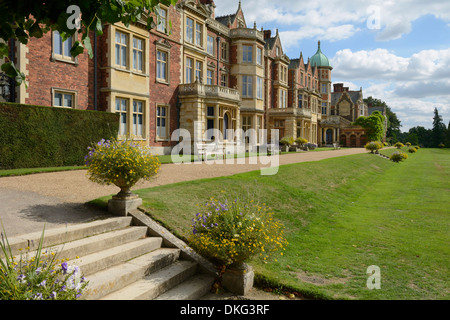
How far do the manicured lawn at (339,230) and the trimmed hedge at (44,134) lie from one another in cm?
484

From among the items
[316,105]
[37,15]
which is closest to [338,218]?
[37,15]

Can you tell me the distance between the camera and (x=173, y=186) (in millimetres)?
10312

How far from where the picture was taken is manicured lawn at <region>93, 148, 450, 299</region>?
6.19 m

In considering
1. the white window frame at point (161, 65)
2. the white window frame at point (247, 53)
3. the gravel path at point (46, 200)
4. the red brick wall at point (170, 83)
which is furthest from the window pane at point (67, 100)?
the white window frame at point (247, 53)

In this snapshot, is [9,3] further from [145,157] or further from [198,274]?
[198,274]

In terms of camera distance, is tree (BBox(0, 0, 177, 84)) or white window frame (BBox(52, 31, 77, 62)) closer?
tree (BBox(0, 0, 177, 84))

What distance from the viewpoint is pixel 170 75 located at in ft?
78.6

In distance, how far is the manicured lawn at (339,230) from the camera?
6.19 meters

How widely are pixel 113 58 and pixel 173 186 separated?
12.0m

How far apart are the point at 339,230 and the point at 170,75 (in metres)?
17.9

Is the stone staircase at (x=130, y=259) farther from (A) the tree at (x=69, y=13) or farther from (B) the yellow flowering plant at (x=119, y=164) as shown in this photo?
(A) the tree at (x=69, y=13)

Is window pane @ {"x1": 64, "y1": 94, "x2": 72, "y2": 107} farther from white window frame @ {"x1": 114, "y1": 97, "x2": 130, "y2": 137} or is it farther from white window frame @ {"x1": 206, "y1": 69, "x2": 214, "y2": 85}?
white window frame @ {"x1": 206, "y1": 69, "x2": 214, "y2": 85}

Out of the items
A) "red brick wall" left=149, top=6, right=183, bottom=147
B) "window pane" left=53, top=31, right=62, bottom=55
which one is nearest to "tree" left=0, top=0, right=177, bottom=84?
"window pane" left=53, top=31, right=62, bottom=55

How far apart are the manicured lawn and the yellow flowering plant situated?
102cm
